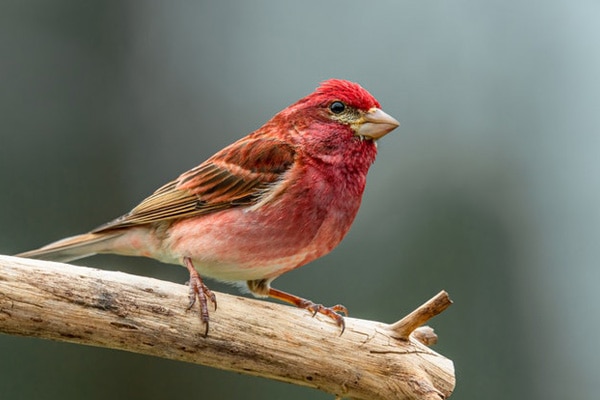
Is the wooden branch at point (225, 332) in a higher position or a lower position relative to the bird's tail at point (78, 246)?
lower

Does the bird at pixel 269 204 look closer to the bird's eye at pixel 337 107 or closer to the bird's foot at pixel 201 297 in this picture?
the bird's eye at pixel 337 107

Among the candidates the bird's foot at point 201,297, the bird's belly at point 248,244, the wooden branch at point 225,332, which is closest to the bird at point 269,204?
the bird's belly at point 248,244

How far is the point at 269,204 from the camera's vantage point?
4.90m

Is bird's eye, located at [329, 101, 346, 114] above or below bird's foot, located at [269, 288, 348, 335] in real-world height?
above

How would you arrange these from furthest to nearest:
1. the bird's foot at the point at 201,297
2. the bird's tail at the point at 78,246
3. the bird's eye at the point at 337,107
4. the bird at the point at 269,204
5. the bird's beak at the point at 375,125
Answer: the bird's tail at the point at 78,246
the bird's eye at the point at 337,107
the bird's beak at the point at 375,125
the bird at the point at 269,204
the bird's foot at the point at 201,297

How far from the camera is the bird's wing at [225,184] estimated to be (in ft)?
16.6

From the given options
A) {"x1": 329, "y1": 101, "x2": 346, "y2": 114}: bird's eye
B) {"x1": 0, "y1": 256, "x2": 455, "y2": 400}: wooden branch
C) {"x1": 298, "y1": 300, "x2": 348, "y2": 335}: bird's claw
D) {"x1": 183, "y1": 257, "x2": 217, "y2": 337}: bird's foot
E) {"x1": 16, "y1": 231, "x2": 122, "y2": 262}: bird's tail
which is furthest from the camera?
{"x1": 16, "y1": 231, "x2": 122, "y2": 262}: bird's tail

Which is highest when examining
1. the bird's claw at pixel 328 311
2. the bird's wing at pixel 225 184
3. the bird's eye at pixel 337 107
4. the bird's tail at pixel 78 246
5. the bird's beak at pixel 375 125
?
the bird's eye at pixel 337 107

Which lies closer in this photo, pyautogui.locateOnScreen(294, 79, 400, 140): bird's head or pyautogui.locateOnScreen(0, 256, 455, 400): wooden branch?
pyautogui.locateOnScreen(0, 256, 455, 400): wooden branch

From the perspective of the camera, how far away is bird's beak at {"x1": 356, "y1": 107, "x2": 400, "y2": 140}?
5.05 meters

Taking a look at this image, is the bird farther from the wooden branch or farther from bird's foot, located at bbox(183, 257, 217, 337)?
the wooden branch

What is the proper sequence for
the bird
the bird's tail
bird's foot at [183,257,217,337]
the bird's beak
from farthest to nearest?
the bird's tail < the bird's beak < the bird < bird's foot at [183,257,217,337]

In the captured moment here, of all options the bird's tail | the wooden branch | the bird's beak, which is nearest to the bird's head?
the bird's beak

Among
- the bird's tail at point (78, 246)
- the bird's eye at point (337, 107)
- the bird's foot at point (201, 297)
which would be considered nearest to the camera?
the bird's foot at point (201, 297)
